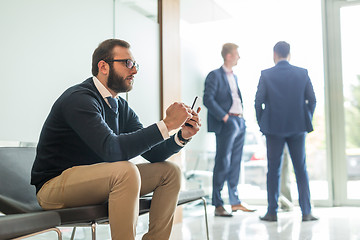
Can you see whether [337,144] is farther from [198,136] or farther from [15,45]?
[15,45]

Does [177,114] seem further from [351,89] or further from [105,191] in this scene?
[351,89]

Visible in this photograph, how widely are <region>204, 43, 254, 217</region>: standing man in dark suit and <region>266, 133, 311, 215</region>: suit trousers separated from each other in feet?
1.84

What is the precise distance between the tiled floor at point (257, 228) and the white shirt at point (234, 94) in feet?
3.47

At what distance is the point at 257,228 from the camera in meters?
3.69

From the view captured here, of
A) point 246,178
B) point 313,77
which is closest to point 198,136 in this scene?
point 246,178

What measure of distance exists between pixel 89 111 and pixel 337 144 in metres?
3.98

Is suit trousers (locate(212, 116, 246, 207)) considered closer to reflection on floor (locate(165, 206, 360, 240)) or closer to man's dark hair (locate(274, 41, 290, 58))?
reflection on floor (locate(165, 206, 360, 240))

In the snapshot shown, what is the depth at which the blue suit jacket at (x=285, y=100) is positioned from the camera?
4.08 meters

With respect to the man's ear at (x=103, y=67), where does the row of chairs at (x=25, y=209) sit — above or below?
below

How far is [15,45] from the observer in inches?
97.0

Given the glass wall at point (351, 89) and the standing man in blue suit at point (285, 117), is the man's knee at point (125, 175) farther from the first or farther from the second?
the glass wall at point (351, 89)

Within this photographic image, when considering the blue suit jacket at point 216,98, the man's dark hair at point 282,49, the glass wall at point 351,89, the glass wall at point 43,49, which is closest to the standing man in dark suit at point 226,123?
the blue suit jacket at point 216,98

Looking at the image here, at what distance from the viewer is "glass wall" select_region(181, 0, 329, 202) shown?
5012mm

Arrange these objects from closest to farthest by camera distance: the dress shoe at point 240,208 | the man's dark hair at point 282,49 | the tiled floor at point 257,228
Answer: the tiled floor at point 257,228 → the man's dark hair at point 282,49 → the dress shoe at point 240,208
